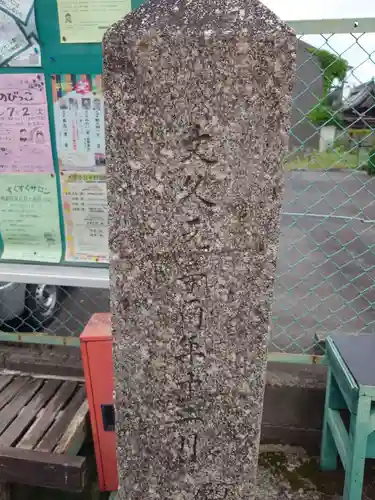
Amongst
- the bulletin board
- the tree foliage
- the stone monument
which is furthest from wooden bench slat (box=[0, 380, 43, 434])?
the tree foliage

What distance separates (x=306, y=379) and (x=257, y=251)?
176 centimetres

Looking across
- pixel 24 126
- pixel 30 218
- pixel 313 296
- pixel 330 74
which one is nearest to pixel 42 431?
pixel 30 218

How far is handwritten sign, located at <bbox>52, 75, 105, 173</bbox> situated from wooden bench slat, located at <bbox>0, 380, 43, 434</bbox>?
1.26m

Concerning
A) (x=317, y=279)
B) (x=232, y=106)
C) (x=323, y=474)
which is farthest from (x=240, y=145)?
(x=317, y=279)

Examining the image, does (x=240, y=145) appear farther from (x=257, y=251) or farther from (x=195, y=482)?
(x=195, y=482)

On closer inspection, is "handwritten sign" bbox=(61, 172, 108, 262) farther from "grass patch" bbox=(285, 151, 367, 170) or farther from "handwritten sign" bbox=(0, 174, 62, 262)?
"grass patch" bbox=(285, 151, 367, 170)

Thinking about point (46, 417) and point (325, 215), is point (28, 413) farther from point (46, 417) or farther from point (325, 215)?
point (325, 215)

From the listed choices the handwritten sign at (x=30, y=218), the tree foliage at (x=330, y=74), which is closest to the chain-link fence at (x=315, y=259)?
the tree foliage at (x=330, y=74)

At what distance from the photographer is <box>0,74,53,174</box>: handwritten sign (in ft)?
7.04

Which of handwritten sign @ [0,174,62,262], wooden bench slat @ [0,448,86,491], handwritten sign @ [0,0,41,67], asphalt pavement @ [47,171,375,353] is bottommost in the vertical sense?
asphalt pavement @ [47,171,375,353]

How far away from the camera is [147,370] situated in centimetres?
127

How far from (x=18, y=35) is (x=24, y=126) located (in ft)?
1.35

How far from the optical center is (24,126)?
7.23ft

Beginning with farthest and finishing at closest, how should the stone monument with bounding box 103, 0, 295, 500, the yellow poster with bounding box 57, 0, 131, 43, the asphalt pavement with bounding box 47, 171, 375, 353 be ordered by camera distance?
the asphalt pavement with bounding box 47, 171, 375, 353 → the yellow poster with bounding box 57, 0, 131, 43 → the stone monument with bounding box 103, 0, 295, 500
